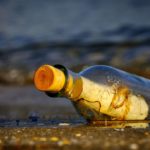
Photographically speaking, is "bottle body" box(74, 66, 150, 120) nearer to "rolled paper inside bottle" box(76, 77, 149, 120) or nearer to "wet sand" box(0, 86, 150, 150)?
"rolled paper inside bottle" box(76, 77, 149, 120)

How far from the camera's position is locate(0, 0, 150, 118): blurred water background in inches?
410

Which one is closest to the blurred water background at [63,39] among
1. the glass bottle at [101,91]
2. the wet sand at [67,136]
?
the wet sand at [67,136]

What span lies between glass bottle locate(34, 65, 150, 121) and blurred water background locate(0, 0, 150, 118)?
2553 millimetres

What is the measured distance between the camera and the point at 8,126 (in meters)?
4.15

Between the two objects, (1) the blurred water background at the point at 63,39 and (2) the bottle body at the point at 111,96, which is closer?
(2) the bottle body at the point at 111,96

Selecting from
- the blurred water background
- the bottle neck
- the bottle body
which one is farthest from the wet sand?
the blurred water background

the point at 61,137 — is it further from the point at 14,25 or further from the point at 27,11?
the point at 27,11

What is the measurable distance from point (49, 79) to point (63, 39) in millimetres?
10817

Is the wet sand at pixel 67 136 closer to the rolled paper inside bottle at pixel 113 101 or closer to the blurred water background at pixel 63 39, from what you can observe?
the rolled paper inside bottle at pixel 113 101

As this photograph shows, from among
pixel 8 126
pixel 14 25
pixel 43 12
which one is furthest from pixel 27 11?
pixel 8 126

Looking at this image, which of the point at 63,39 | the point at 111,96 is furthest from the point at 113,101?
the point at 63,39

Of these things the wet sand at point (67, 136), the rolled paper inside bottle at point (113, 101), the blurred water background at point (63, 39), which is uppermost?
the blurred water background at point (63, 39)

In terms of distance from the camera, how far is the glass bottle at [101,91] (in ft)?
11.3

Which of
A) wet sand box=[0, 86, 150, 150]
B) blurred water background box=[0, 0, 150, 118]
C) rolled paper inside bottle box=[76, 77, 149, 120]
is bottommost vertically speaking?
wet sand box=[0, 86, 150, 150]
